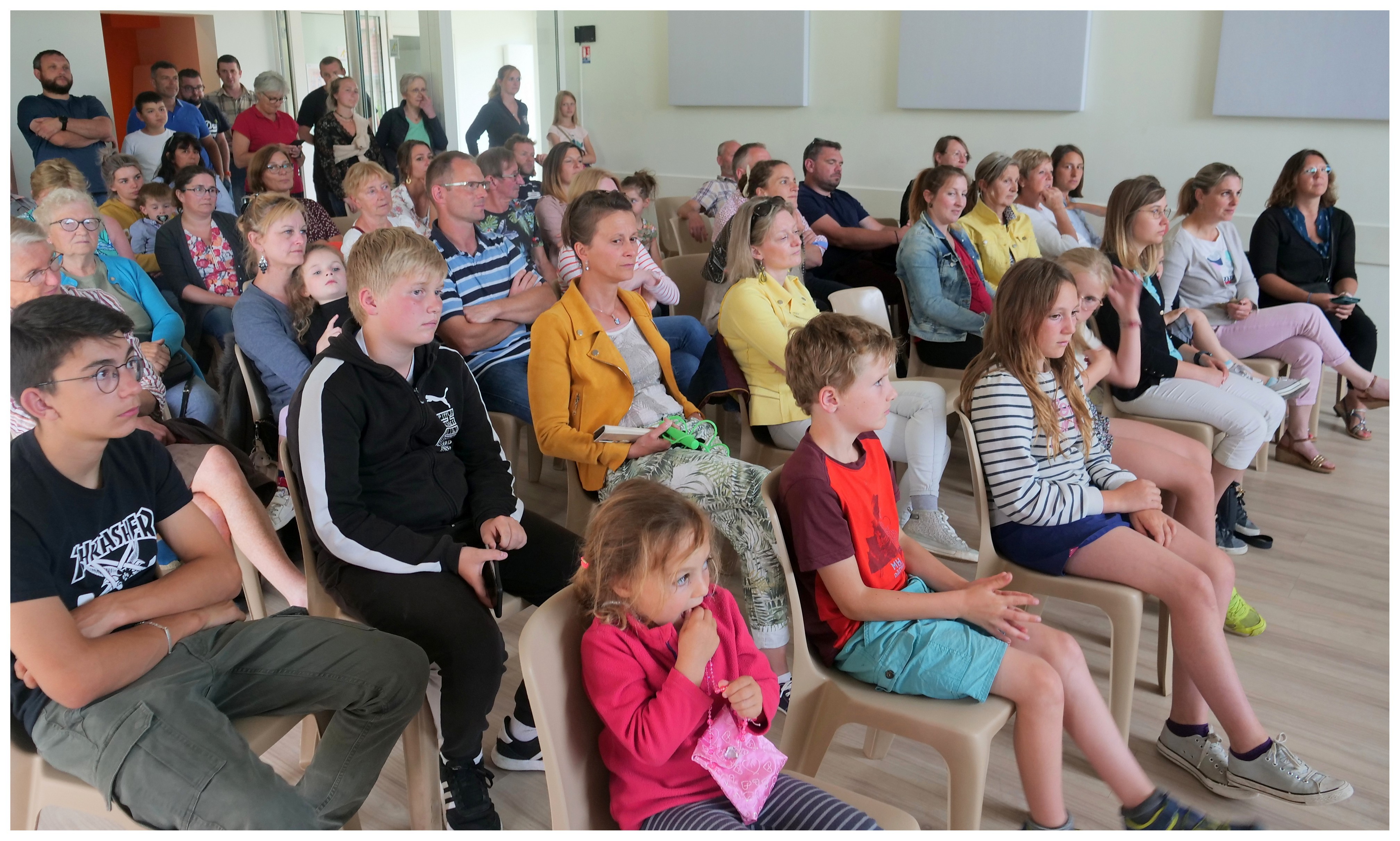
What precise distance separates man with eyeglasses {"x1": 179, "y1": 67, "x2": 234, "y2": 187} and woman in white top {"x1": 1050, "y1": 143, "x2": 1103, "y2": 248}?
483 centimetres

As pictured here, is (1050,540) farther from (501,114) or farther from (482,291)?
(501,114)

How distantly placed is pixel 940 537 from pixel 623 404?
1.08m

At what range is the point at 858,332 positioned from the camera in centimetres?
181

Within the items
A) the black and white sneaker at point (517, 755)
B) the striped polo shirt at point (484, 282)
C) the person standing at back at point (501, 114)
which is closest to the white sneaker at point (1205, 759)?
the black and white sneaker at point (517, 755)

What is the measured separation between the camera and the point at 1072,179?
5137mm

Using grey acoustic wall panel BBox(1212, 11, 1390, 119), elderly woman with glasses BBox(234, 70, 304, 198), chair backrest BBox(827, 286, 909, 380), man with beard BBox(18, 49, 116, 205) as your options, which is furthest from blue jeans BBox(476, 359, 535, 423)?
grey acoustic wall panel BBox(1212, 11, 1390, 119)

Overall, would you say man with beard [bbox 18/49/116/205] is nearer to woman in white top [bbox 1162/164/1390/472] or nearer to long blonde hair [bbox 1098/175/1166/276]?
long blonde hair [bbox 1098/175/1166/276]

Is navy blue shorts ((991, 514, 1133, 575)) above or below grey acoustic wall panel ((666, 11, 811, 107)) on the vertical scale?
below

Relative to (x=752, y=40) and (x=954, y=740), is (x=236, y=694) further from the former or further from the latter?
(x=752, y=40)

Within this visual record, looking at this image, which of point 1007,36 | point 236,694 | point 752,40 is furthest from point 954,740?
point 752,40

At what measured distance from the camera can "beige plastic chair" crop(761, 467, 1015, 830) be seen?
154 cm

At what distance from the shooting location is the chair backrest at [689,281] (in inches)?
152

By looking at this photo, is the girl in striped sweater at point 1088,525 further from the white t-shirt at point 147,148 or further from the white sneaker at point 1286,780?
the white t-shirt at point 147,148

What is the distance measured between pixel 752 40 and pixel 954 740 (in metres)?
6.16
